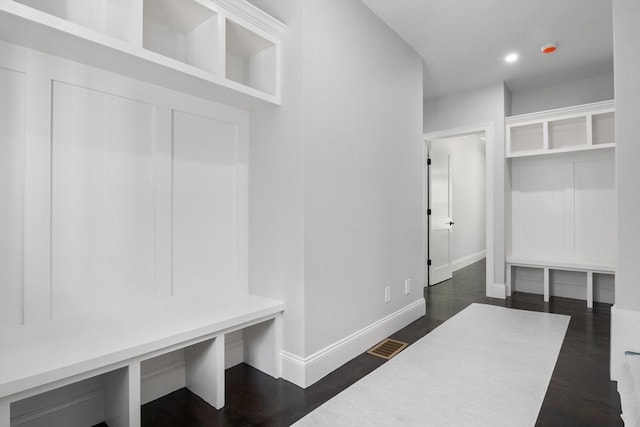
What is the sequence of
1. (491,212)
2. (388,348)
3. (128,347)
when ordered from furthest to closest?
(491,212), (388,348), (128,347)

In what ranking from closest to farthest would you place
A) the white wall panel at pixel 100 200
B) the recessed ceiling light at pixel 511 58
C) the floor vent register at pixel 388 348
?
the white wall panel at pixel 100 200, the floor vent register at pixel 388 348, the recessed ceiling light at pixel 511 58

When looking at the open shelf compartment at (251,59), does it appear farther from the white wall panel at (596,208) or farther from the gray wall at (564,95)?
the white wall panel at (596,208)

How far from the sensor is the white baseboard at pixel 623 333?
6.41 feet

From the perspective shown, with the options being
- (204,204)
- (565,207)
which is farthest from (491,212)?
(204,204)

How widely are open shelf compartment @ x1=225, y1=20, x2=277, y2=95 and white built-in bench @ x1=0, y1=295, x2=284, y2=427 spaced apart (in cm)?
140

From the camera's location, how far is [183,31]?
6.62ft

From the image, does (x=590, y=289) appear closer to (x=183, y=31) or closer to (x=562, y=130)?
(x=562, y=130)

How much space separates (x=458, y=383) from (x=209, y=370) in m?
1.44

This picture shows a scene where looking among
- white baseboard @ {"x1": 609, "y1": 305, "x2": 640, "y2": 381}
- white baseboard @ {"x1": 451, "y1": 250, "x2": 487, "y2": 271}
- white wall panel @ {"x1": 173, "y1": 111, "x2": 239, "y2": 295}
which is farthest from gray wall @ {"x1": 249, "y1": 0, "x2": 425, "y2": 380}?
white baseboard @ {"x1": 451, "y1": 250, "x2": 487, "y2": 271}

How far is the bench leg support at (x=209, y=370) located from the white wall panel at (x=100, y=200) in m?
0.43

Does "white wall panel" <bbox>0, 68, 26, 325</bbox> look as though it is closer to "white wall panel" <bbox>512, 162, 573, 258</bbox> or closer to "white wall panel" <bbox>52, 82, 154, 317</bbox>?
"white wall panel" <bbox>52, 82, 154, 317</bbox>

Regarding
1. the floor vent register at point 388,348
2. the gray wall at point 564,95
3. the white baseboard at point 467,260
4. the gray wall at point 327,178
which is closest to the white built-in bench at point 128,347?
the gray wall at point 327,178

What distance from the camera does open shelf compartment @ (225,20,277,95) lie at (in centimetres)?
211

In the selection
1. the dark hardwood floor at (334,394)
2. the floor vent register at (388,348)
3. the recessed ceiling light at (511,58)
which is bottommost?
the dark hardwood floor at (334,394)
